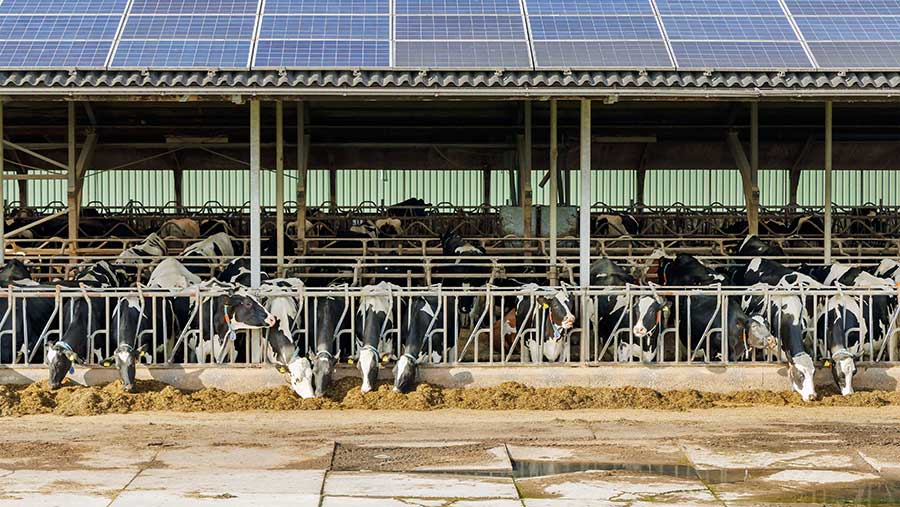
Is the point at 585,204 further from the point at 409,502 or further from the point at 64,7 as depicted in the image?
the point at 64,7

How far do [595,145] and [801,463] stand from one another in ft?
38.8

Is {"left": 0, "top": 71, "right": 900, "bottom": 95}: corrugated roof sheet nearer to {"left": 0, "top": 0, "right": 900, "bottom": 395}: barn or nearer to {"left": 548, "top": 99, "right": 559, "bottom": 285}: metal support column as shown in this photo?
{"left": 0, "top": 0, "right": 900, "bottom": 395}: barn

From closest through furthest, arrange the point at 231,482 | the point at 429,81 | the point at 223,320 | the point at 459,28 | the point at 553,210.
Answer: the point at 231,482 → the point at 429,81 → the point at 223,320 → the point at 459,28 → the point at 553,210

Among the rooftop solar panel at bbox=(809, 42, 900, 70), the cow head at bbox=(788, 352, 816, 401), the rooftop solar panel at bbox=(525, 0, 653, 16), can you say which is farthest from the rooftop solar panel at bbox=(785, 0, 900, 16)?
the cow head at bbox=(788, 352, 816, 401)

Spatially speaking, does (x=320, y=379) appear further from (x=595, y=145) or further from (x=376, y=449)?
(x=595, y=145)

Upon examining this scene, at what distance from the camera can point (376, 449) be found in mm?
10289

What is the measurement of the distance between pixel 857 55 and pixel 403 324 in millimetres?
5701

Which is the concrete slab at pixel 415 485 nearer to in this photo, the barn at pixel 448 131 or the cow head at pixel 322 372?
the cow head at pixel 322 372

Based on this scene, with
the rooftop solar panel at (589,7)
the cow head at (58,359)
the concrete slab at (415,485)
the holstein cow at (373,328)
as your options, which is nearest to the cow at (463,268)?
the holstein cow at (373,328)

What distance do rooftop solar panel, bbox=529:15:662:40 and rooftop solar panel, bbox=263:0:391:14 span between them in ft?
6.11

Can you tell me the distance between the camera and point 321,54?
13414mm

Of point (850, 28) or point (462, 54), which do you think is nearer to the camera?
point (462, 54)

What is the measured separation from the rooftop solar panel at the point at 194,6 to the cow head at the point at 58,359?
453 cm

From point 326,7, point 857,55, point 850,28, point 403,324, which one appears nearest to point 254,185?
point 403,324
